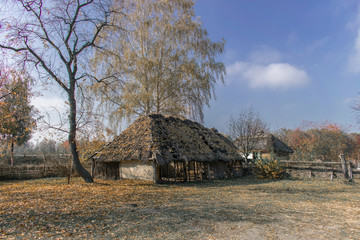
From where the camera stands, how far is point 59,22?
1198 cm

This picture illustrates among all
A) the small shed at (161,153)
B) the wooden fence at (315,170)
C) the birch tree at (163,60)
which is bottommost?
the wooden fence at (315,170)

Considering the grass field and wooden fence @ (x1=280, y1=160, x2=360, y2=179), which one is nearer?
the grass field

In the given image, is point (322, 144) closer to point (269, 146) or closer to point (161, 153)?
point (269, 146)

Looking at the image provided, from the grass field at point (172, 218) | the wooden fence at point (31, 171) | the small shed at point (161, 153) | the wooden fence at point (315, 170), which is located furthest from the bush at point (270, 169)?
the wooden fence at point (31, 171)

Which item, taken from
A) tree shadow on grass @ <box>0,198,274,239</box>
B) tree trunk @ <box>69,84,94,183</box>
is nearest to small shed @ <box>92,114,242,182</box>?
tree trunk @ <box>69,84,94,183</box>

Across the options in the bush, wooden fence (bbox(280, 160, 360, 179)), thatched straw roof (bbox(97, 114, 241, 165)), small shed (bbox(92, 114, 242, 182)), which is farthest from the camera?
the bush

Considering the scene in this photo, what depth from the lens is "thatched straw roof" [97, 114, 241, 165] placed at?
43.9ft

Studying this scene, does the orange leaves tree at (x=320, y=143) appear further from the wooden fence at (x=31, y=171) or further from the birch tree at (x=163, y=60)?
the wooden fence at (x=31, y=171)

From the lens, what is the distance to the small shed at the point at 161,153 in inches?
533

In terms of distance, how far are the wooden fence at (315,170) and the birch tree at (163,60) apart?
784 centimetres

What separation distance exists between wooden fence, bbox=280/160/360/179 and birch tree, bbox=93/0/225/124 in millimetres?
7836

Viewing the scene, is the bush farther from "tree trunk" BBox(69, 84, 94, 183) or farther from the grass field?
"tree trunk" BBox(69, 84, 94, 183)

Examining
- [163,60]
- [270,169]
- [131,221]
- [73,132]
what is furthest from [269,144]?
[131,221]

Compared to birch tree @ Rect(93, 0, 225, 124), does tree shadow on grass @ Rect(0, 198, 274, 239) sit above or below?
below
